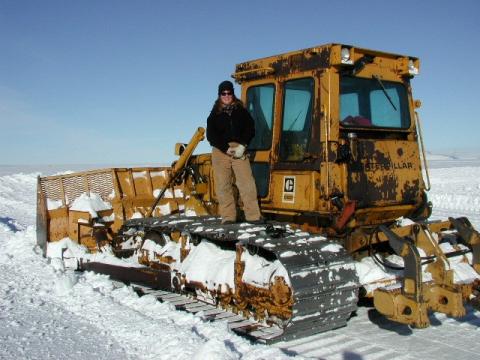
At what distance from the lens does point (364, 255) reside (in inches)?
226

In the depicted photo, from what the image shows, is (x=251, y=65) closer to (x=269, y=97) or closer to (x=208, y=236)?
(x=269, y=97)

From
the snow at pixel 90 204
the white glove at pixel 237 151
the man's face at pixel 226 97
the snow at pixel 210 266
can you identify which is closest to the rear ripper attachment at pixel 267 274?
the snow at pixel 210 266

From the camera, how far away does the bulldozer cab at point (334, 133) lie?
5293 mm

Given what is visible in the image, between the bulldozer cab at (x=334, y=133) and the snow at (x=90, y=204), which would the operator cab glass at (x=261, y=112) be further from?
the snow at (x=90, y=204)

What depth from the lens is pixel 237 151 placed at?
18.8ft

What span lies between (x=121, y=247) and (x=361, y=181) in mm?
3784

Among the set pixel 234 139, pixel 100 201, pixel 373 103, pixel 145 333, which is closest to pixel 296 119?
pixel 234 139

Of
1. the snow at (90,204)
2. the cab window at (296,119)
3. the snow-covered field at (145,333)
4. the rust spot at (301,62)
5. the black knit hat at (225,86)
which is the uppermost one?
the rust spot at (301,62)

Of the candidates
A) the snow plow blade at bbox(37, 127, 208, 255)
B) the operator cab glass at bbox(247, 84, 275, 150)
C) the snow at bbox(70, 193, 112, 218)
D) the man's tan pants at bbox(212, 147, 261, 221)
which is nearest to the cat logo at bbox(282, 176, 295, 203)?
the man's tan pants at bbox(212, 147, 261, 221)

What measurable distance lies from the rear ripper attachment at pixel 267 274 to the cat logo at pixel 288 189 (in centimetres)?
30

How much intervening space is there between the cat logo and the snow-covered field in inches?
54.8

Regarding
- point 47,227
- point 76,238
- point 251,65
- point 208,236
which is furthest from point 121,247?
point 251,65

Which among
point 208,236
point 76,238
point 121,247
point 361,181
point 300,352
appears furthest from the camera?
point 76,238

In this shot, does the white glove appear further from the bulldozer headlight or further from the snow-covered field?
the snow-covered field
